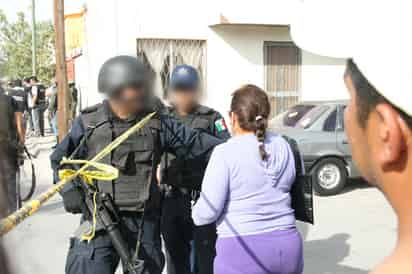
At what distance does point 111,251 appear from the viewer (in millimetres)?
3242

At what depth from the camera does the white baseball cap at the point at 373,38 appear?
102cm

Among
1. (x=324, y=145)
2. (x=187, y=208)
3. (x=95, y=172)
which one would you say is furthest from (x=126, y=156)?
(x=324, y=145)

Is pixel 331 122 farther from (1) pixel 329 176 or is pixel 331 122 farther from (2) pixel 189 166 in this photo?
(2) pixel 189 166

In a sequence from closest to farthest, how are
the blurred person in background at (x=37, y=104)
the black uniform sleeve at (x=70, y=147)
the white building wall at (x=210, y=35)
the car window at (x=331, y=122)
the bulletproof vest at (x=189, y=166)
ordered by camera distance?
1. the black uniform sleeve at (x=70, y=147)
2. the bulletproof vest at (x=189, y=166)
3. the car window at (x=331, y=122)
4. the white building wall at (x=210, y=35)
5. the blurred person in background at (x=37, y=104)

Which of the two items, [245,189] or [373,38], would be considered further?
[245,189]

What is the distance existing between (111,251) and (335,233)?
4148 mm

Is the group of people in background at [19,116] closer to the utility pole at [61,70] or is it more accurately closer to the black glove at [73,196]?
the black glove at [73,196]

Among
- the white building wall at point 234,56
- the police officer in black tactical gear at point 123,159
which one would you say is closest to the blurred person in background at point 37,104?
the white building wall at point 234,56

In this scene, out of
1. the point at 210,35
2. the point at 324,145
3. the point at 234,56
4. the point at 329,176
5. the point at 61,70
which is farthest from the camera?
the point at 234,56

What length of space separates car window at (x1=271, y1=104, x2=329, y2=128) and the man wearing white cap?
321 inches

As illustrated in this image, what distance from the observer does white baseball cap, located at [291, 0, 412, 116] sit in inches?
40.2

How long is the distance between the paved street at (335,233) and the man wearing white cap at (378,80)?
10.4ft

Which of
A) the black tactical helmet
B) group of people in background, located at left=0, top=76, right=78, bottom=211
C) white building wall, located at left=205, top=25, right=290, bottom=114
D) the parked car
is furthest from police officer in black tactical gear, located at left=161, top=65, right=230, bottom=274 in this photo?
white building wall, located at left=205, top=25, right=290, bottom=114

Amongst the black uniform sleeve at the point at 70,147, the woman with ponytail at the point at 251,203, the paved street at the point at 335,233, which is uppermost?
the black uniform sleeve at the point at 70,147
